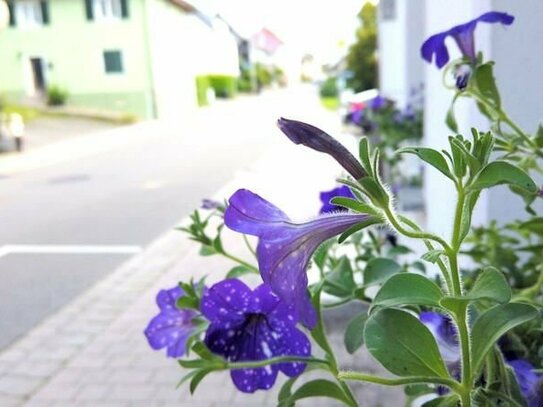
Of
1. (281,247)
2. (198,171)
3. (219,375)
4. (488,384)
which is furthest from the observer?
(198,171)

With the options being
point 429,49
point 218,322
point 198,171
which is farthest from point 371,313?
point 198,171

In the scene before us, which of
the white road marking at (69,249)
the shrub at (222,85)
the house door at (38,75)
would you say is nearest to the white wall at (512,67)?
the white road marking at (69,249)

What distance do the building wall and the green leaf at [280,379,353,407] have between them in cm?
2620

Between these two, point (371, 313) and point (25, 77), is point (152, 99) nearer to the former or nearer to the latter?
point (25, 77)

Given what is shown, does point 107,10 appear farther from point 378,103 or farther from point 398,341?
point 398,341

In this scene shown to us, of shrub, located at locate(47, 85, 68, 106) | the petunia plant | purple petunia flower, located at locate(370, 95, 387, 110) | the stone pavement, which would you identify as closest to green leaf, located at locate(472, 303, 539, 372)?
the petunia plant

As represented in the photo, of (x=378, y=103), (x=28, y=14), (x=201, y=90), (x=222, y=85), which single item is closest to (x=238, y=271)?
(x=378, y=103)

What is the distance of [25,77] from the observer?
27594mm

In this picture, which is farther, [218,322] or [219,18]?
[219,18]

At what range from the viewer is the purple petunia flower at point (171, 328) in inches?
56.1

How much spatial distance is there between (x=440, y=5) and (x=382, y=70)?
706 cm

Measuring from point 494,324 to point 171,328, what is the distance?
737 mm

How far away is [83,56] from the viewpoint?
26750 millimetres

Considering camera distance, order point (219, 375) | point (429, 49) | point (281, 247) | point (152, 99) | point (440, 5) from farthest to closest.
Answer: point (152, 99), point (219, 375), point (440, 5), point (429, 49), point (281, 247)
